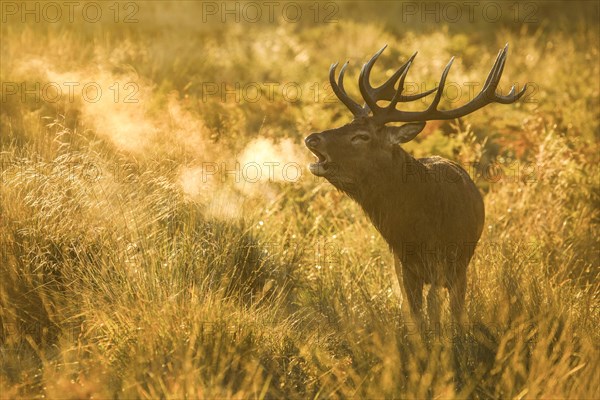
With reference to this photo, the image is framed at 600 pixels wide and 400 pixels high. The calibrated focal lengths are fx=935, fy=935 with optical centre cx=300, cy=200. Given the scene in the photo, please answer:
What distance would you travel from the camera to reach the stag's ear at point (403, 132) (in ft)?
24.6

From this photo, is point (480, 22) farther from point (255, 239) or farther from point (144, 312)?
point (144, 312)

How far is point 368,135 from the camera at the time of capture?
7328mm

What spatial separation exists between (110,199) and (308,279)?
1.84 meters

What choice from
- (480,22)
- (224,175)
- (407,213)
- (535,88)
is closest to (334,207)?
(224,175)

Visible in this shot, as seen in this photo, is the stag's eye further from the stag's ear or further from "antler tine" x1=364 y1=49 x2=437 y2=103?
"antler tine" x1=364 y1=49 x2=437 y2=103

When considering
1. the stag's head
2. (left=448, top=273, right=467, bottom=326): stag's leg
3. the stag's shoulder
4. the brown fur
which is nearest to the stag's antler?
the stag's head

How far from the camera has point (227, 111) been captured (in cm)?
1085

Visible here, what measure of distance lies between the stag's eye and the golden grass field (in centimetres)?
109

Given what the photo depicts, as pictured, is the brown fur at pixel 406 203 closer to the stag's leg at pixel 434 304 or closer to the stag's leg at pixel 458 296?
the stag's leg at pixel 458 296

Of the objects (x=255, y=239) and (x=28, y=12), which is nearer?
(x=255, y=239)

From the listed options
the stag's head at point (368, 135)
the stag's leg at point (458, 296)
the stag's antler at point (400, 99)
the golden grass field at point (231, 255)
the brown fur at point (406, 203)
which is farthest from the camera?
the stag's antler at point (400, 99)

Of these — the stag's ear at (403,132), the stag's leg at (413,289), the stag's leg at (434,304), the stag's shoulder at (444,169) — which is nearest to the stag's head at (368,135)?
the stag's ear at (403,132)

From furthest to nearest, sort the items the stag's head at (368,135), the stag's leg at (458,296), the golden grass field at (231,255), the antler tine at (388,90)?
the antler tine at (388,90) < the stag's head at (368,135) < the stag's leg at (458,296) < the golden grass field at (231,255)

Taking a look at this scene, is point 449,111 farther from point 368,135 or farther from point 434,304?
point 434,304
